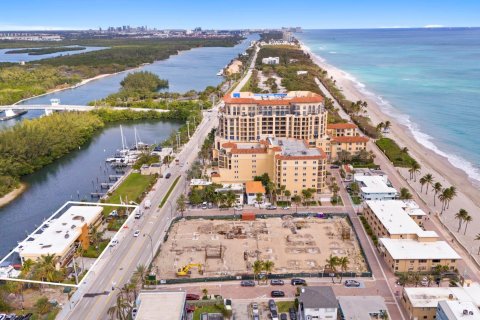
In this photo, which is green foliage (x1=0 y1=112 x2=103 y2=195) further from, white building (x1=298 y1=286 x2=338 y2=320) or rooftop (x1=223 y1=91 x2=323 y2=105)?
white building (x1=298 y1=286 x2=338 y2=320)

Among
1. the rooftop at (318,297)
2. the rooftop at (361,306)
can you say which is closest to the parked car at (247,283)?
the rooftop at (318,297)

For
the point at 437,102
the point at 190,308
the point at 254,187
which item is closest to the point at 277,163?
the point at 254,187

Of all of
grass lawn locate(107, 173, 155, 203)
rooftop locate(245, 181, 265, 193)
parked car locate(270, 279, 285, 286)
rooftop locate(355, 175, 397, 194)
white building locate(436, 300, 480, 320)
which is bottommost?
parked car locate(270, 279, 285, 286)

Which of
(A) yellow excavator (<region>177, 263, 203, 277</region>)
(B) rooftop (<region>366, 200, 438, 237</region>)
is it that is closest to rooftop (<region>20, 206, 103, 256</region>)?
(A) yellow excavator (<region>177, 263, 203, 277</region>)

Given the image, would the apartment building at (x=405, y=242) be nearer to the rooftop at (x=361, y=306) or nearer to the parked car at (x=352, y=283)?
the parked car at (x=352, y=283)

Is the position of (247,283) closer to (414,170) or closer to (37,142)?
(414,170)
